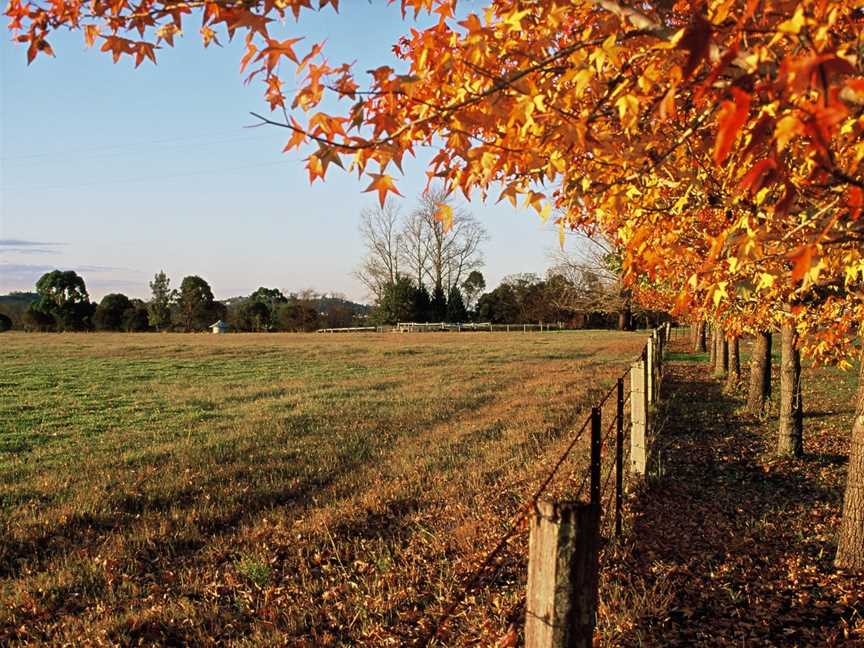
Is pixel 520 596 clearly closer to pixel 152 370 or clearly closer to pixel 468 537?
pixel 468 537

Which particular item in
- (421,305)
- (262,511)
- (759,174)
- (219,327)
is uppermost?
(421,305)

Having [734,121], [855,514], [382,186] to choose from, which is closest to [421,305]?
[855,514]

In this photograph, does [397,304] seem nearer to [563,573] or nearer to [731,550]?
[731,550]

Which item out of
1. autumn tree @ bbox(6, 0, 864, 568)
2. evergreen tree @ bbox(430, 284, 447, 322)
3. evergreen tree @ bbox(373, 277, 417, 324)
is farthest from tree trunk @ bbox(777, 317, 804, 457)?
evergreen tree @ bbox(430, 284, 447, 322)

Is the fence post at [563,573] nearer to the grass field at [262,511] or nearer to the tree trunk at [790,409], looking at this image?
the grass field at [262,511]

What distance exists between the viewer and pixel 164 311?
81375 millimetres

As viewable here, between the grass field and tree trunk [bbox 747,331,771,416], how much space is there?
143 inches

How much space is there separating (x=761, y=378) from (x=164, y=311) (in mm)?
77471

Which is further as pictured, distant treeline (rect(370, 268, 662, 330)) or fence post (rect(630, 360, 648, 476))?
distant treeline (rect(370, 268, 662, 330))

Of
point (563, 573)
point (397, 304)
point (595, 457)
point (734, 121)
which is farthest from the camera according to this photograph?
point (397, 304)

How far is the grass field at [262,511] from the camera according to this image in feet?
17.2

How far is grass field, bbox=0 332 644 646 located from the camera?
5.25 meters

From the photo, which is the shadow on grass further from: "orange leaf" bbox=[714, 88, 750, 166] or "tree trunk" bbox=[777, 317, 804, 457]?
"orange leaf" bbox=[714, 88, 750, 166]

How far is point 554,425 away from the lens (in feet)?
41.3
